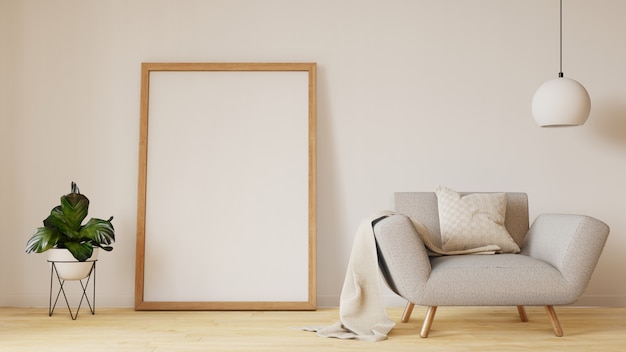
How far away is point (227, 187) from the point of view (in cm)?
446

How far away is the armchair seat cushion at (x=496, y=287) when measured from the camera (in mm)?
3282

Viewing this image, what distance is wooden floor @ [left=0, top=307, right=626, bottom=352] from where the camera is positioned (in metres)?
3.17

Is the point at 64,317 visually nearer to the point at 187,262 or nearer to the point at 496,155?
the point at 187,262

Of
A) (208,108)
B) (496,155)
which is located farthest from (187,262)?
(496,155)

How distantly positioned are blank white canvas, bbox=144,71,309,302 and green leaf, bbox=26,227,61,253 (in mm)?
662

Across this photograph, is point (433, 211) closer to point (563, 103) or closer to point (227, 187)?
point (563, 103)

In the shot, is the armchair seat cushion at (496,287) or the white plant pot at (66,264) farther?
the white plant pot at (66,264)

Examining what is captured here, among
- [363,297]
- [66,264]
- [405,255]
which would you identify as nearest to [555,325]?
[405,255]

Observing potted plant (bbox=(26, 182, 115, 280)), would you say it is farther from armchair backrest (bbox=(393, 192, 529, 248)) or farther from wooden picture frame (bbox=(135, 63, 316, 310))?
armchair backrest (bbox=(393, 192, 529, 248))

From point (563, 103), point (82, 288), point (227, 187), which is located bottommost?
point (82, 288)

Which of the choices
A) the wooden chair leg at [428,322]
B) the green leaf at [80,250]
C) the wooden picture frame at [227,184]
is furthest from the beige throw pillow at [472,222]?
the green leaf at [80,250]

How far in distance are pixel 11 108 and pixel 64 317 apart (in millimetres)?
1577

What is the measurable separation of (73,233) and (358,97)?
2.16 meters

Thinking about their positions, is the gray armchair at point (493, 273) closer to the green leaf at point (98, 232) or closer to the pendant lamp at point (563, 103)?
the pendant lamp at point (563, 103)
